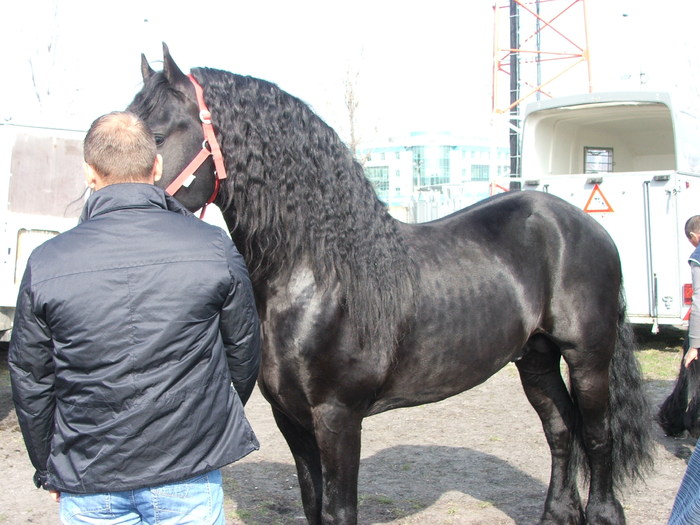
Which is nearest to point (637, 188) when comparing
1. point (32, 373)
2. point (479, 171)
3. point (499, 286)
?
point (499, 286)

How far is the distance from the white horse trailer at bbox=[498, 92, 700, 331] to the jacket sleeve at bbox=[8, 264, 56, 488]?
26.8 feet

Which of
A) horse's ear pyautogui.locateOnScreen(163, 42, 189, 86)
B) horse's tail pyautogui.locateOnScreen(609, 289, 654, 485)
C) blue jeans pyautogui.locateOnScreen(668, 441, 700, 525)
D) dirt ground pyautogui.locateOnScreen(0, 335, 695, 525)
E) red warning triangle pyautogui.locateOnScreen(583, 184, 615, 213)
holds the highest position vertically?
horse's ear pyautogui.locateOnScreen(163, 42, 189, 86)

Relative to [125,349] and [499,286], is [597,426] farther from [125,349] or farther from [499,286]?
[125,349]

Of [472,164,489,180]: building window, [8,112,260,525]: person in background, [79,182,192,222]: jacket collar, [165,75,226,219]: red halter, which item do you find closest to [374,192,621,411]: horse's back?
[165,75,226,219]: red halter

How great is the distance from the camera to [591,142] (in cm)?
1042

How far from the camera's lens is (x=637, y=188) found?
887 centimetres

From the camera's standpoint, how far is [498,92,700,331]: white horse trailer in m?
8.60

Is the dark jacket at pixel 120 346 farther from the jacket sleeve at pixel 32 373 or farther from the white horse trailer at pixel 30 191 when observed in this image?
the white horse trailer at pixel 30 191

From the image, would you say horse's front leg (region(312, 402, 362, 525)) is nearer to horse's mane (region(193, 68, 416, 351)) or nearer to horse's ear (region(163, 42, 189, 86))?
horse's mane (region(193, 68, 416, 351))

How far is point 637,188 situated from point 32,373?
28.2ft

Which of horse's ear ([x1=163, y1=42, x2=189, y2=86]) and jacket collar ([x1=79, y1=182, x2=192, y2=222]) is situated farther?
horse's ear ([x1=163, y1=42, x2=189, y2=86])

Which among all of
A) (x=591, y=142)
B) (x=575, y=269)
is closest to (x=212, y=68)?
(x=575, y=269)

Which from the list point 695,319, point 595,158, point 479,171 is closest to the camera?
point 695,319

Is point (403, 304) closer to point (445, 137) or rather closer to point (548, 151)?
point (548, 151)
